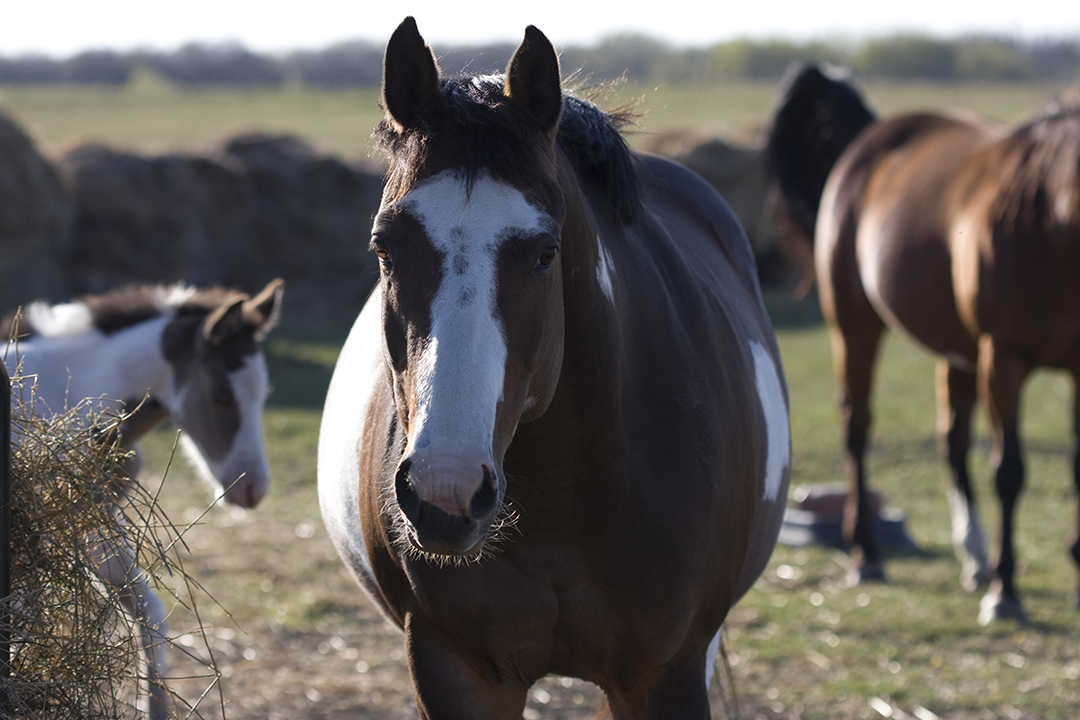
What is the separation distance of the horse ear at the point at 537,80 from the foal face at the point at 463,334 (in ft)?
0.61

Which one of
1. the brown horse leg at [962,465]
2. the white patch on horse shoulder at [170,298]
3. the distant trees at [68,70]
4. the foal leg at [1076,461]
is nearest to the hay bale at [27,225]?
the white patch on horse shoulder at [170,298]

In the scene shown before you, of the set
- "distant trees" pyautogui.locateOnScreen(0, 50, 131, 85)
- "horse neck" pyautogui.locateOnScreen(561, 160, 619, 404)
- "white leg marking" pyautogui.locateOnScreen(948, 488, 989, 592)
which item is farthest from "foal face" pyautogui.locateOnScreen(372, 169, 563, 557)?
"distant trees" pyautogui.locateOnScreen(0, 50, 131, 85)

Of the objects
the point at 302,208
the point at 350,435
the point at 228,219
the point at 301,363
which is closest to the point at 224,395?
the point at 350,435

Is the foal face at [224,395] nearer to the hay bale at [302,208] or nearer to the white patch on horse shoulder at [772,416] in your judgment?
the white patch on horse shoulder at [772,416]

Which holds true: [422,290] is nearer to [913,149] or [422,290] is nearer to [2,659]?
[2,659]

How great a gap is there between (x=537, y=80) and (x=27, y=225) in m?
11.8

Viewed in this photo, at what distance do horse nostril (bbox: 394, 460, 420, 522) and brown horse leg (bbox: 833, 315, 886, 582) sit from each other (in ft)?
15.5

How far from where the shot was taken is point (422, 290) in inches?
66.2

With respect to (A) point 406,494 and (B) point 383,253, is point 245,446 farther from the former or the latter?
(A) point 406,494

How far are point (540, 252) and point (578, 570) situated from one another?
0.67 metres

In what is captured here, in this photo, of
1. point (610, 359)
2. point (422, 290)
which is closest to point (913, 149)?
point (610, 359)

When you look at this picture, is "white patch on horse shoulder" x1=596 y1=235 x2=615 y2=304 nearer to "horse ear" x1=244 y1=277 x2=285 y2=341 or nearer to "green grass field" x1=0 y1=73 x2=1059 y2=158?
"horse ear" x1=244 y1=277 x2=285 y2=341

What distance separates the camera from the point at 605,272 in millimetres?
2016

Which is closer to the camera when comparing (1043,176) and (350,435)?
(350,435)
